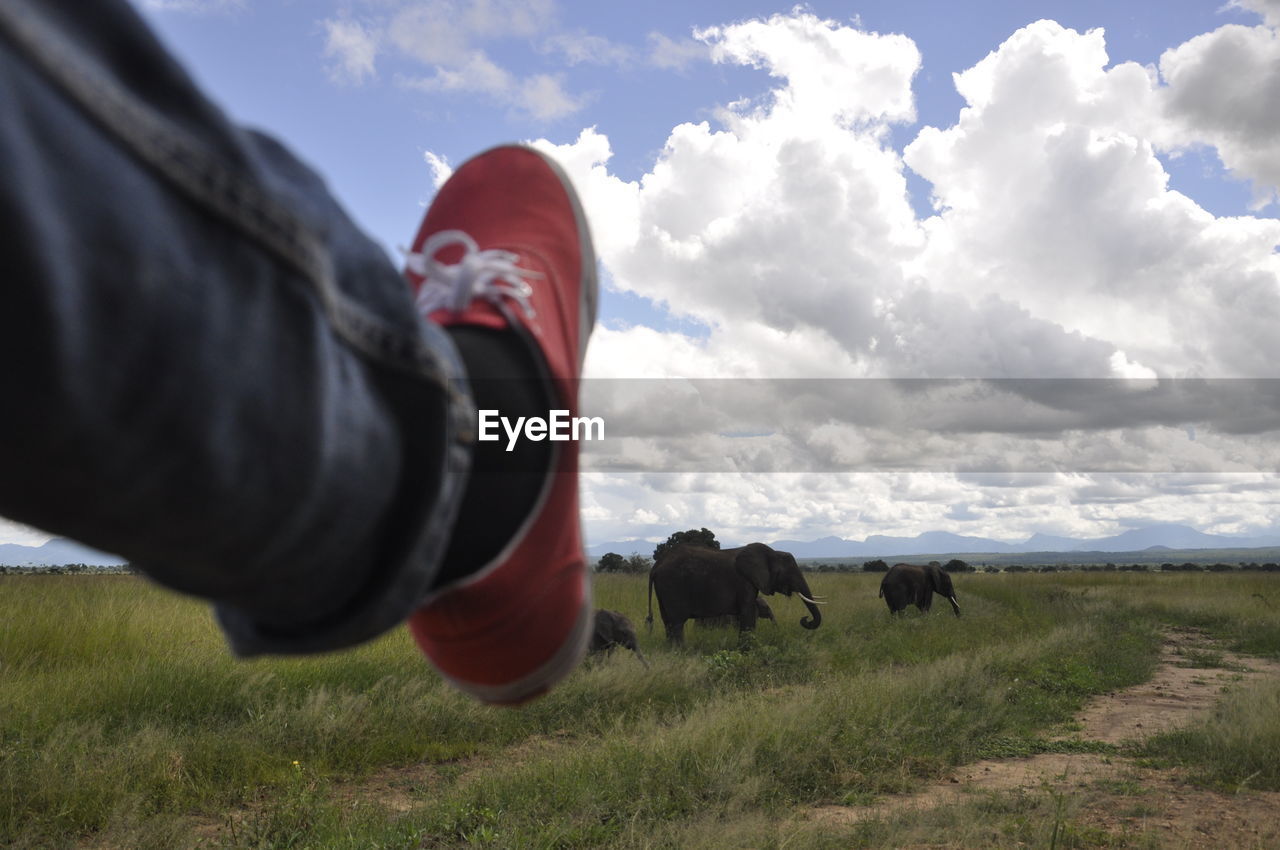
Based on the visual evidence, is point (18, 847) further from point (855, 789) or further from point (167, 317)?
point (167, 317)

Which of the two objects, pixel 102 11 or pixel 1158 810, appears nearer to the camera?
pixel 102 11

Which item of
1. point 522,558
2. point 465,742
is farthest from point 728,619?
point 522,558

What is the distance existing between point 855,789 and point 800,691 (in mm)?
Result: 3074

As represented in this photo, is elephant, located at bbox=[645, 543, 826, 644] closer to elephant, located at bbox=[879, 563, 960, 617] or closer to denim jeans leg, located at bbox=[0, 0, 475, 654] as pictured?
elephant, located at bbox=[879, 563, 960, 617]

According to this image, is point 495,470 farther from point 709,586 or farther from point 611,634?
point 709,586

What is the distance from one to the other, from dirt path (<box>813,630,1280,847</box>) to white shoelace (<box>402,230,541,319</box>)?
3683mm

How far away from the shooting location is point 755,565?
42.5 feet

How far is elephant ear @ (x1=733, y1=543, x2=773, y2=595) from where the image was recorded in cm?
1274

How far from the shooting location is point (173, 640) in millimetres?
7117

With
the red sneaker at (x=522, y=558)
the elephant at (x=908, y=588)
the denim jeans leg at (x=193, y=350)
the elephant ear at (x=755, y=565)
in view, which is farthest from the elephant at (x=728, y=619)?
the denim jeans leg at (x=193, y=350)

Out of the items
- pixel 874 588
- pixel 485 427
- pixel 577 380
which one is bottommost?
pixel 874 588

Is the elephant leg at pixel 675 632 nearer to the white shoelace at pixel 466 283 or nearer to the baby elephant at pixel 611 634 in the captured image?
the baby elephant at pixel 611 634

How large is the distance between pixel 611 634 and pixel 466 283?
27.6ft

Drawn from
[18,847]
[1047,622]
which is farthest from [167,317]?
[1047,622]
